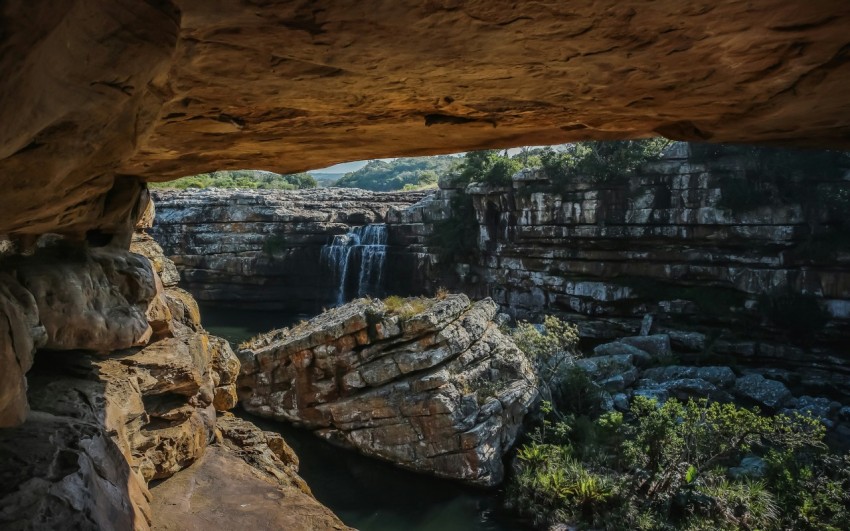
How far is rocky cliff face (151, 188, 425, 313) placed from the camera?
2827 cm

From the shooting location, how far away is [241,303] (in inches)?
1146

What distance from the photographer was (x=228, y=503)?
5297 mm

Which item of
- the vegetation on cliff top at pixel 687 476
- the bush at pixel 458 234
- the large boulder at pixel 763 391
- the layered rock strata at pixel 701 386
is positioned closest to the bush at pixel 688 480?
the vegetation on cliff top at pixel 687 476

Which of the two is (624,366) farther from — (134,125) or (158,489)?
(134,125)

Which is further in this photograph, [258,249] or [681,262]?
[258,249]

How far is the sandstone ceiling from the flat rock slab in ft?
8.75

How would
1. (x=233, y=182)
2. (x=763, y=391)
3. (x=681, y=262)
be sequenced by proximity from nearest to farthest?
(x=763, y=391) → (x=681, y=262) → (x=233, y=182)

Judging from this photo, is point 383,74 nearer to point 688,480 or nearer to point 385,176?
point 688,480

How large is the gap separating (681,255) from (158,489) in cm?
2047

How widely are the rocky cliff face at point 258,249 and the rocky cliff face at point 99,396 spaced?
69.3ft

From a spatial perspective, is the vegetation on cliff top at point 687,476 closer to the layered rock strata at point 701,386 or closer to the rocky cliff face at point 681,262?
the layered rock strata at point 701,386

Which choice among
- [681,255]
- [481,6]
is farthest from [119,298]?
[681,255]

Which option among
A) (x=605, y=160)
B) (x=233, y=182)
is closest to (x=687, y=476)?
(x=605, y=160)

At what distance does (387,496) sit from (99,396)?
26.1ft
